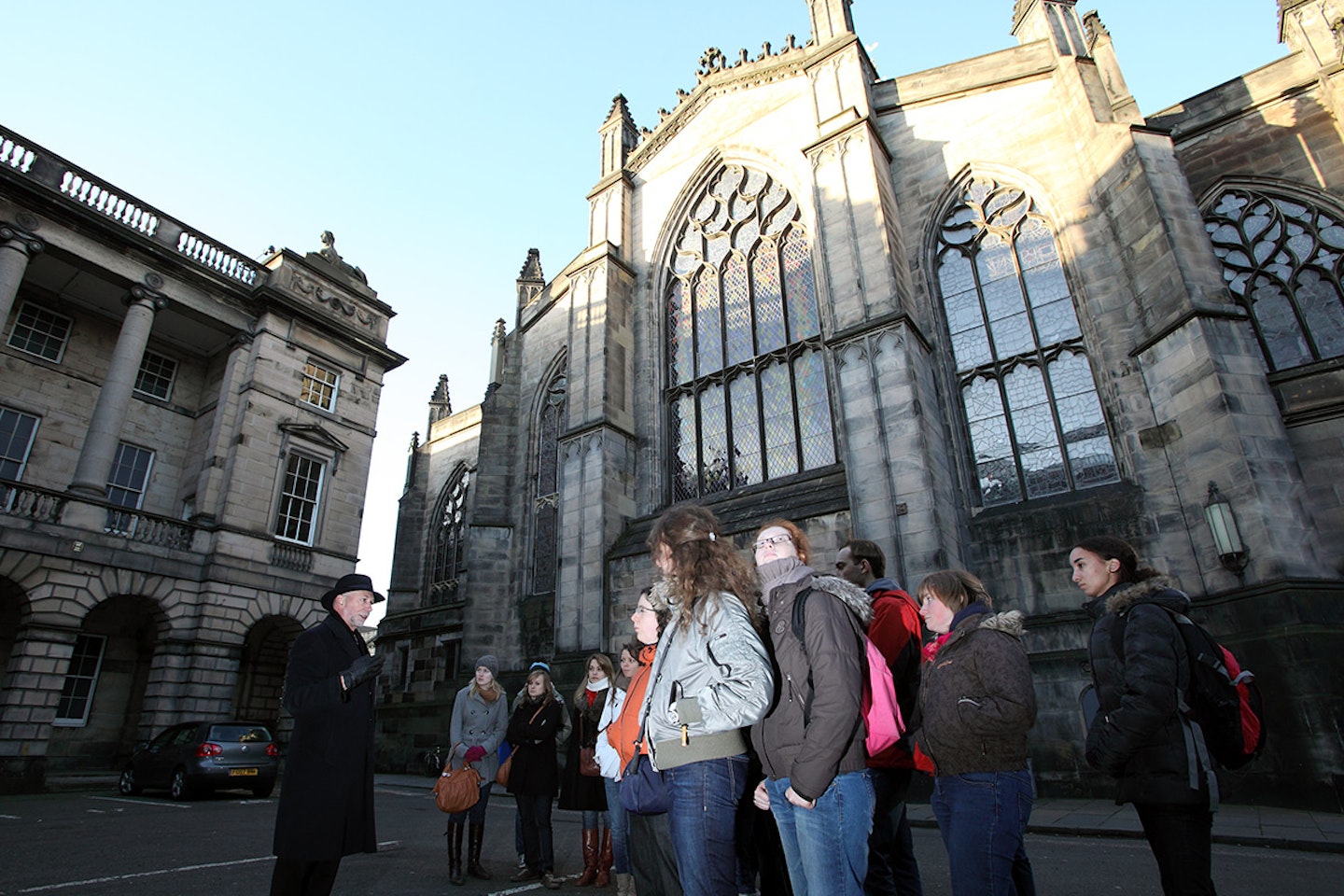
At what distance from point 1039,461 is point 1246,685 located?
28.6 ft

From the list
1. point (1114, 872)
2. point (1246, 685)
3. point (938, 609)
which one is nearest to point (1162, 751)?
point (1246, 685)

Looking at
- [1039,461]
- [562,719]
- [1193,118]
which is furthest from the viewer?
[1193,118]

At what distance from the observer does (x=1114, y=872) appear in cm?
484

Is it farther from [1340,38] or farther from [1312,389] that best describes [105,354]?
[1340,38]

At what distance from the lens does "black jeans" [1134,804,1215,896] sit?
2.54 metres

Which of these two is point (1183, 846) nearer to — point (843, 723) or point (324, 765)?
point (843, 723)

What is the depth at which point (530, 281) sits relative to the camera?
2105 cm

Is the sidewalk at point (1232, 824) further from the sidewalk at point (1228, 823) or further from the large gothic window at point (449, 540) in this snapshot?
the large gothic window at point (449, 540)

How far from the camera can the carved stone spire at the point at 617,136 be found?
18328 millimetres

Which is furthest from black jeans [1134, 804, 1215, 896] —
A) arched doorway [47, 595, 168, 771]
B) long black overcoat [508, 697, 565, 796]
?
arched doorway [47, 595, 168, 771]

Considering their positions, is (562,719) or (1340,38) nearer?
(562,719)

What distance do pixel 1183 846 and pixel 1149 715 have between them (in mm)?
504

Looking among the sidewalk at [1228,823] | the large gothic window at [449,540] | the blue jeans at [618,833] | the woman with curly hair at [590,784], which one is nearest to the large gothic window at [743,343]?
the sidewalk at [1228,823]

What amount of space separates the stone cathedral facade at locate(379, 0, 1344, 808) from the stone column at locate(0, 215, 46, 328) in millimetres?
9712
